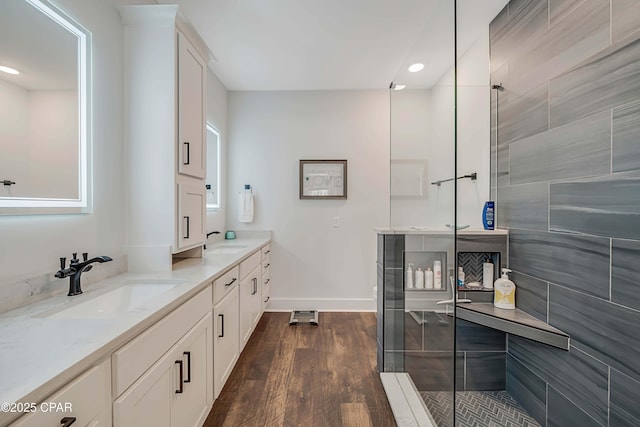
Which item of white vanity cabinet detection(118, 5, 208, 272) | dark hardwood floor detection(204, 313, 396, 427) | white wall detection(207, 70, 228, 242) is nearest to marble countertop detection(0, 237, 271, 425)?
white vanity cabinet detection(118, 5, 208, 272)

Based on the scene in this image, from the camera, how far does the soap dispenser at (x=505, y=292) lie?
5.99 ft

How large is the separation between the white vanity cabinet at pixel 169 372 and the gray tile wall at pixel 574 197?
74.6 inches

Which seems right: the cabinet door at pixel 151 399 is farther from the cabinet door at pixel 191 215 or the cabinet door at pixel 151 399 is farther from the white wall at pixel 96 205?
the cabinet door at pixel 191 215

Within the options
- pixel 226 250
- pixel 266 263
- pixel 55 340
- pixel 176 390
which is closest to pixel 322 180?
pixel 266 263

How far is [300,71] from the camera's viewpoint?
2.97 meters

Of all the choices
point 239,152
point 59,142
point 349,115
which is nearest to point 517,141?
point 349,115

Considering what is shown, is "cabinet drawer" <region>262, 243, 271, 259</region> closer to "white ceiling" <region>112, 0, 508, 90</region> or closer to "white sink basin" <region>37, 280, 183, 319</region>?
"white sink basin" <region>37, 280, 183, 319</region>

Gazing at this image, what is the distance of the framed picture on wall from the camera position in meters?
3.42

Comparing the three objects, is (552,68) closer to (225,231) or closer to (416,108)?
(416,108)

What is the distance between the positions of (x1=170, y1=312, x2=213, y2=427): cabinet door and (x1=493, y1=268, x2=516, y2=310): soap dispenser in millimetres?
1802

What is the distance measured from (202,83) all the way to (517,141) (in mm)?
2237

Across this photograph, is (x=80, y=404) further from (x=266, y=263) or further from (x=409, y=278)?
(x=266, y=263)

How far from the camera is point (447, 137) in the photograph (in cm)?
135

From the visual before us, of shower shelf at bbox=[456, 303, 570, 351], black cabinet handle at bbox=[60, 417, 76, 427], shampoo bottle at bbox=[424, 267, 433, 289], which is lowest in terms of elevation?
shower shelf at bbox=[456, 303, 570, 351]
